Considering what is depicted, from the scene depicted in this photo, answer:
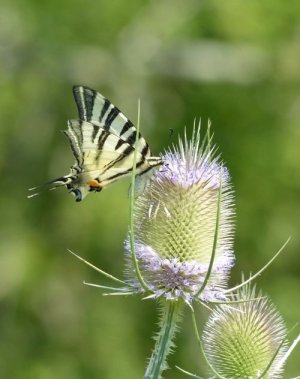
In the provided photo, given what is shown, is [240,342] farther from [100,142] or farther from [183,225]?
[100,142]

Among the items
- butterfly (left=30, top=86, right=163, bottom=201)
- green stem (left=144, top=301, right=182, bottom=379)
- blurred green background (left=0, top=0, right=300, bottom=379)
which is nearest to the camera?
green stem (left=144, top=301, right=182, bottom=379)

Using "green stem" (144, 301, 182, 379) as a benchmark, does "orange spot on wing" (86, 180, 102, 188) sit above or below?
above

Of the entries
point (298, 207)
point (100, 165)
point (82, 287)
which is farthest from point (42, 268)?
Answer: point (100, 165)

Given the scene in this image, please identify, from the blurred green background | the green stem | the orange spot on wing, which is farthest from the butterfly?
the blurred green background

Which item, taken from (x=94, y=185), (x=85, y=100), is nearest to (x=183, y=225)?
(x=94, y=185)

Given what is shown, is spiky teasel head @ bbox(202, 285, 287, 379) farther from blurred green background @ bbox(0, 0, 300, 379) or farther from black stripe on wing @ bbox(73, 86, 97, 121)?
blurred green background @ bbox(0, 0, 300, 379)

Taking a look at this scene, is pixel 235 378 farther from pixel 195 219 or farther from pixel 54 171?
pixel 54 171
